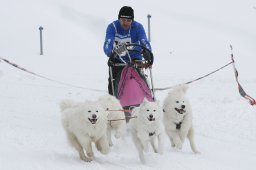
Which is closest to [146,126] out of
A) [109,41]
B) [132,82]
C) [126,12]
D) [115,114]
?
[115,114]

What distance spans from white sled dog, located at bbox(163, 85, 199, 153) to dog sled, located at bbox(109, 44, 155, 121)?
13.1 inches

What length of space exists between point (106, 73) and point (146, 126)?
8.42m

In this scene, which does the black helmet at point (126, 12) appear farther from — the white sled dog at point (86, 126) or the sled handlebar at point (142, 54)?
the white sled dog at point (86, 126)

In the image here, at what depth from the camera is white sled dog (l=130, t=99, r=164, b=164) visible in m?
5.49

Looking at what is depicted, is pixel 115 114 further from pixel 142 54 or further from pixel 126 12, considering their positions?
pixel 126 12

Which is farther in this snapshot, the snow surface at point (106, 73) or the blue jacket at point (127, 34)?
the blue jacket at point (127, 34)

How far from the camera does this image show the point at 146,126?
5547mm

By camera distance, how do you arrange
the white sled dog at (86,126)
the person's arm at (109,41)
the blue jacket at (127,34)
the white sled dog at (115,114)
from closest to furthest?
1. the white sled dog at (86,126)
2. the white sled dog at (115,114)
3. the person's arm at (109,41)
4. the blue jacket at (127,34)

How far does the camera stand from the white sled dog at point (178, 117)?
19.7ft

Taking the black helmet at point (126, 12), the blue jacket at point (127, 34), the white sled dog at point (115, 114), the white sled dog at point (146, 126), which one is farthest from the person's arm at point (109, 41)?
the white sled dog at point (146, 126)

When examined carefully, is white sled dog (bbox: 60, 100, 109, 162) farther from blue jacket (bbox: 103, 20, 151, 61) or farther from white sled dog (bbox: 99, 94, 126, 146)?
blue jacket (bbox: 103, 20, 151, 61)

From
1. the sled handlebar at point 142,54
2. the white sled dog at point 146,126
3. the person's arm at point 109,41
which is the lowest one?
the white sled dog at point 146,126

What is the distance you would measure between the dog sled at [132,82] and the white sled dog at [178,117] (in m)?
0.33

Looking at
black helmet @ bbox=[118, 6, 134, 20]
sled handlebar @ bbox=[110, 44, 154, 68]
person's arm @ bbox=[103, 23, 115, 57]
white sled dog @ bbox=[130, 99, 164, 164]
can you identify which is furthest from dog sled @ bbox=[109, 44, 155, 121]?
white sled dog @ bbox=[130, 99, 164, 164]
